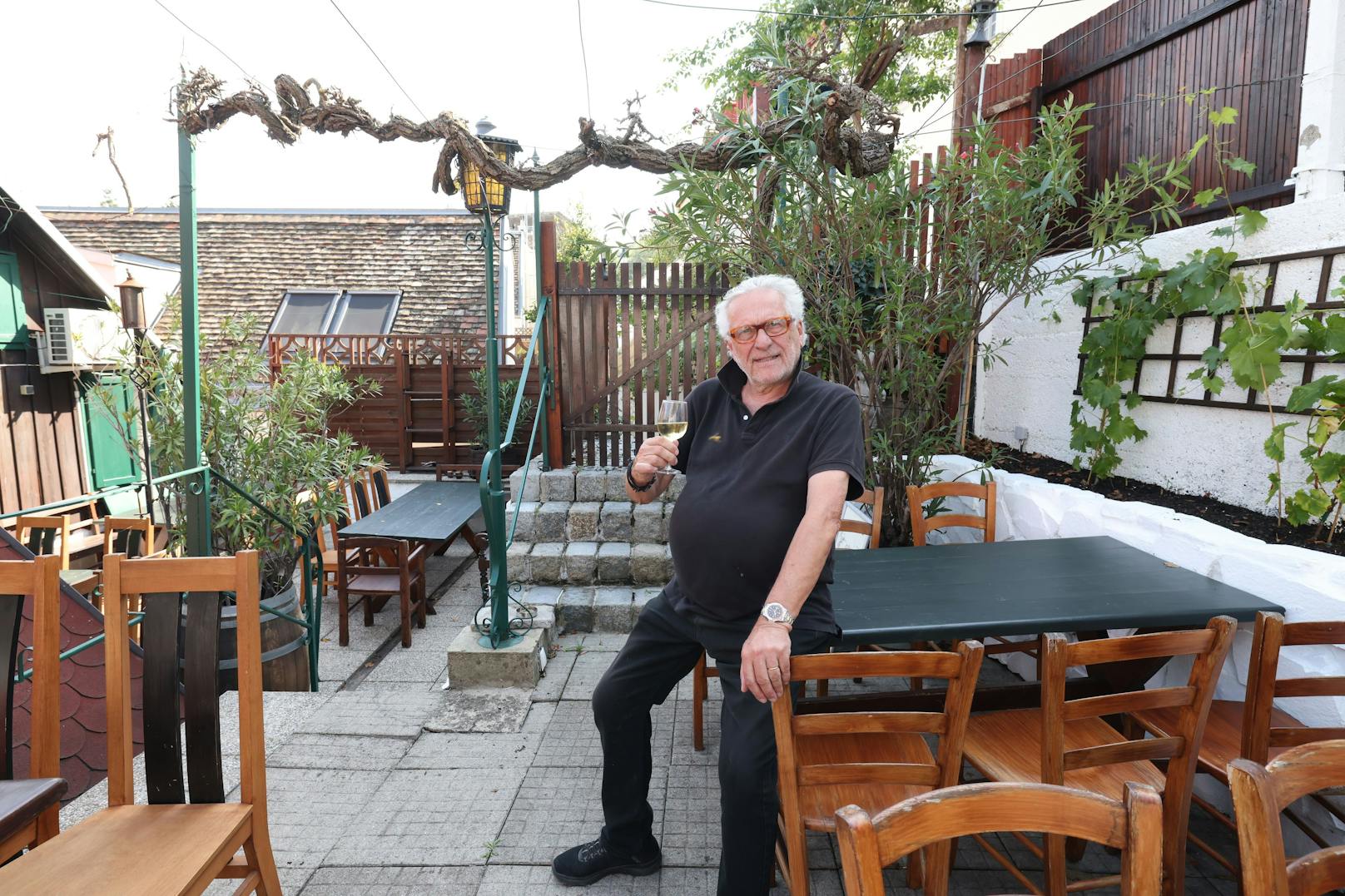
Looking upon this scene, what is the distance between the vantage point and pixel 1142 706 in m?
1.65

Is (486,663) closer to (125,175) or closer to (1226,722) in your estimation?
(1226,722)

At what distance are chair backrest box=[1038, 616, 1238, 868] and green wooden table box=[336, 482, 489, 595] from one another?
360 centimetres

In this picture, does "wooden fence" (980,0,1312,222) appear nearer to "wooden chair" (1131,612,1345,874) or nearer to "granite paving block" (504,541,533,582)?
"wooden chair" (1131,612,1345,874)

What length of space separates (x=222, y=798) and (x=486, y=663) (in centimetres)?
178

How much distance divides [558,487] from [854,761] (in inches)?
136

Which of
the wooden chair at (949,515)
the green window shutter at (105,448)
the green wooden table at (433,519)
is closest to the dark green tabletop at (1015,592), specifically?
the wooden chair at (949,515)

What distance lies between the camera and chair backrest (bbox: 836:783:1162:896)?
907mm

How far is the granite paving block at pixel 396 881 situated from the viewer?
7.09 ft

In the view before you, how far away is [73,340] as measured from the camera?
6047 mm

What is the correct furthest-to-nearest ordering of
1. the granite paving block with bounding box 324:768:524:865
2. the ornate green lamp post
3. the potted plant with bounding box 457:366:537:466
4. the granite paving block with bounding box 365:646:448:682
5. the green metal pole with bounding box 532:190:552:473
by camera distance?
the potted plant with bounding box 457:366:537:466
the green metal pole with bounding box 532:190:552:473
the granite paving block with bounding box 365:646:448:682
the ornate green lamp post
the granite paving block with bounding box 324:768:524:865

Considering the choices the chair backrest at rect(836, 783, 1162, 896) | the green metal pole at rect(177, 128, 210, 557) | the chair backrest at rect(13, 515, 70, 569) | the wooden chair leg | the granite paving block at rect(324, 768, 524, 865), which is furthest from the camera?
the chair backrest at rect(13, 515, 70, 569)

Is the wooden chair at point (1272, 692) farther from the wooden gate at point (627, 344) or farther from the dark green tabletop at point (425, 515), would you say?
the dark green tabletop at point (425, 515)

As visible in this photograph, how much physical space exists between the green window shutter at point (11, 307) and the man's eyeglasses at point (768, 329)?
6562mm

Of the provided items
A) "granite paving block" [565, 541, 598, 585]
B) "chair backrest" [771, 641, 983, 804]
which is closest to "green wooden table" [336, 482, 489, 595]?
"granite paving block" [565, 541, 598, 585]
